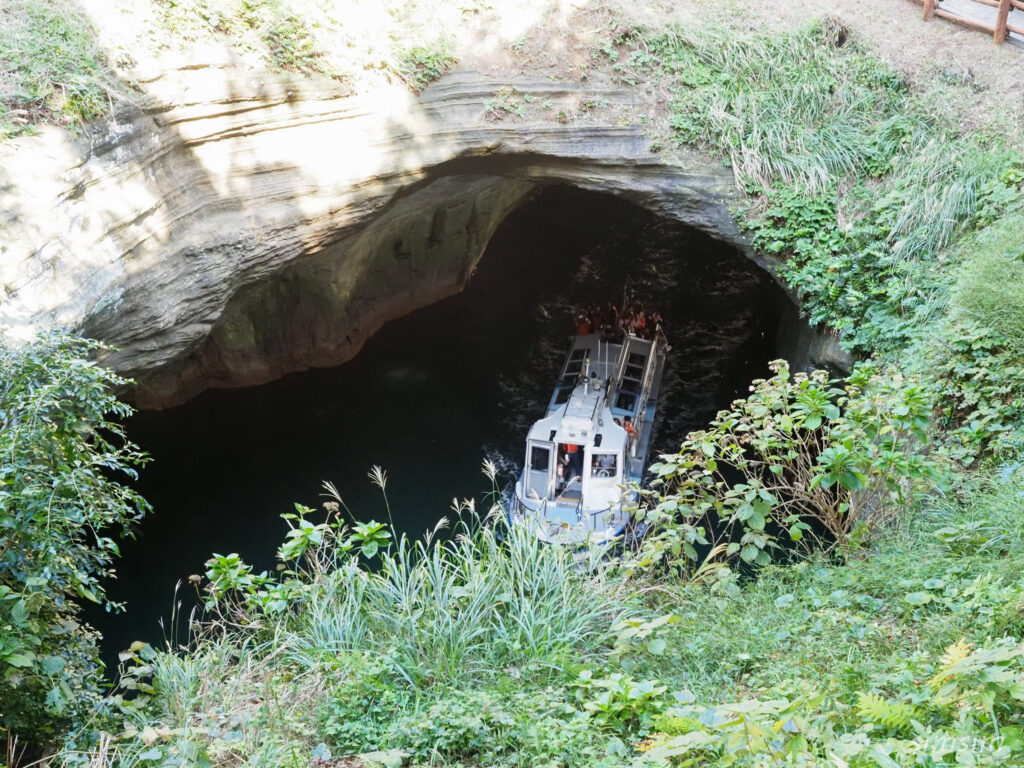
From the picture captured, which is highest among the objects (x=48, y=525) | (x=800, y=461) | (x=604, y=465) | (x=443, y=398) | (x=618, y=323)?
(x=48, y=525)

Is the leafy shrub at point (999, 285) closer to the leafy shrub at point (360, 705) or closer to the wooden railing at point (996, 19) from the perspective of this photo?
the wooden railing at point (996, 19)

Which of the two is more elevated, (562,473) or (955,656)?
(955,656)

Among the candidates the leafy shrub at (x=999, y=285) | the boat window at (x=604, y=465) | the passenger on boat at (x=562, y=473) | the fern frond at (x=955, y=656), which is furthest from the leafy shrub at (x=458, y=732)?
the passenger on boat at (x=562, y=473)

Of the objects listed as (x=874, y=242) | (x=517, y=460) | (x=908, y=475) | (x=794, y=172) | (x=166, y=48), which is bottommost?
(x=517, y=460)

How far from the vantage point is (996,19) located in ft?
39.7

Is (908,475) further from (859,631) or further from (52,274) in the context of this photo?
(52,274)

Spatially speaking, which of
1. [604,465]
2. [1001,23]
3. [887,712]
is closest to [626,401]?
[604,465]

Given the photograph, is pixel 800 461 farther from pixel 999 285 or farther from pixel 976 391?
pixel 999 285

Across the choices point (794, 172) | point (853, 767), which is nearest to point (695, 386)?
point (794, 172)

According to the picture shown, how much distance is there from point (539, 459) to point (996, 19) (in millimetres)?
9377

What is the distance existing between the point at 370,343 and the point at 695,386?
667cm

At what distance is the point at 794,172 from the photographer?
1057 cm

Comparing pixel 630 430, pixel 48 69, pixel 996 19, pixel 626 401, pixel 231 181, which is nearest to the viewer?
pixel 48 69

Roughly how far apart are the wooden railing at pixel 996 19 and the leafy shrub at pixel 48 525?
12.4m
